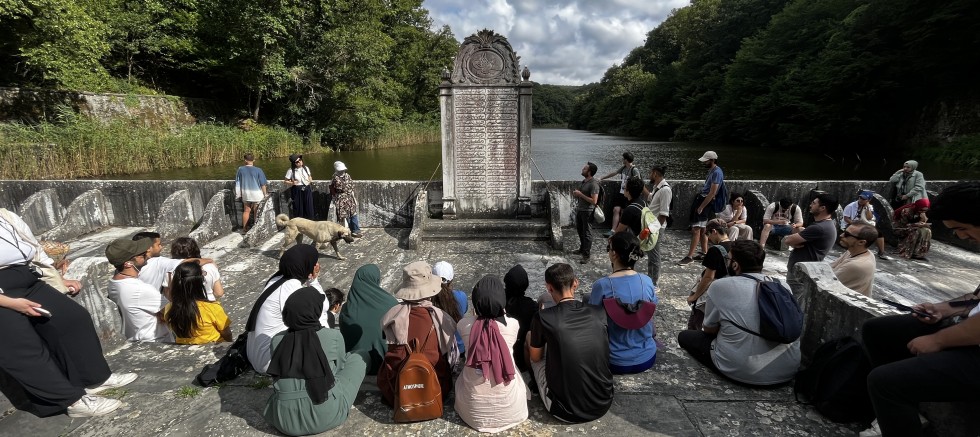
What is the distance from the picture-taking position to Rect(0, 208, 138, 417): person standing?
8.36ft

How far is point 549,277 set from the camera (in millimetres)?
2867

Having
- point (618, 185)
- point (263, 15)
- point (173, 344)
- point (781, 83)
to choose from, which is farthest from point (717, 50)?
point (173, 344)

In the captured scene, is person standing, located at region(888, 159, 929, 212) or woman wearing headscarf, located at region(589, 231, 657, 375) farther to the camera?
person standing, located at region(888, 159, 929, 212)

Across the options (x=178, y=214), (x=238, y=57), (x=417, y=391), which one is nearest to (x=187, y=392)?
(x=417, y=391)

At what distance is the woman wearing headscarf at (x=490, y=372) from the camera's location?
8.77 ft

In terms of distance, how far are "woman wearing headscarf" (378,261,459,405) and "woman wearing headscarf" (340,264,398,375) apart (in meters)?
0.34

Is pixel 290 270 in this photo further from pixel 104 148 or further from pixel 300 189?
pixel 104 148

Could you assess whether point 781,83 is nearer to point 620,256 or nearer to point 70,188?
point 620,256

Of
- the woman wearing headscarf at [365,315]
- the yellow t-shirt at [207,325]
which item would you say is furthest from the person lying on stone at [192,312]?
the woman wearing headscarf at [365,315]

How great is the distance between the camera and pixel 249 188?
7.65 m

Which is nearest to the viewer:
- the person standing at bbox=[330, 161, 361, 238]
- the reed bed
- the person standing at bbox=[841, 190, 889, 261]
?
the person standing at bbox=[841, 190, 889, 261]

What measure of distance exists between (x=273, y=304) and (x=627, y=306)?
7.90 ft

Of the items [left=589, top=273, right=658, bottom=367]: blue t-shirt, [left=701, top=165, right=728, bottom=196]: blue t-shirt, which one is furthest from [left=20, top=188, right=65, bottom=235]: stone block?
[left=701, top=165, right=728, bottom=196]: blue t-shirt

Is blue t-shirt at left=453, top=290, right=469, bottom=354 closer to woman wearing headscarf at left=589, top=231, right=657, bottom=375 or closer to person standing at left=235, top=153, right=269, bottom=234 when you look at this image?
woman wearing headscarf at left=589, top=231, right=657, bottom=375
